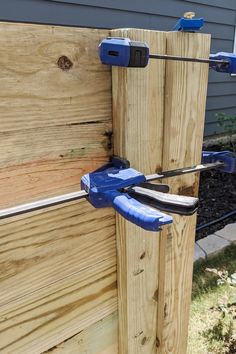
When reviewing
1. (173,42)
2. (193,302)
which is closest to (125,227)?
(173,42)

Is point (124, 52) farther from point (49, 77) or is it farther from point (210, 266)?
point (210, 266)

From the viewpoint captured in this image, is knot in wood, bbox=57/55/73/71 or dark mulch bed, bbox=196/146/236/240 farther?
dark mulch bed, bbox=196/146/236/240

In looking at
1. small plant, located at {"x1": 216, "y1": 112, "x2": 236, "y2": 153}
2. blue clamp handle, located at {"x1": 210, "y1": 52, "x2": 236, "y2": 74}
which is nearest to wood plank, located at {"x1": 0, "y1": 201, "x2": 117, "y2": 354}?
blue clamp handle, located at {"x1": 210, "y1": 52, "x2": 236, "y2": 74}

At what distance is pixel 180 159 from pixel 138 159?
14 centimetres

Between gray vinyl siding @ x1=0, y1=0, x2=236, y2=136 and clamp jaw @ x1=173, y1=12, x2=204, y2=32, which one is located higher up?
gray vinyl siding @ x1=0, y1=0, x2=236, y2=136

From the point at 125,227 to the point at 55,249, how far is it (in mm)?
183

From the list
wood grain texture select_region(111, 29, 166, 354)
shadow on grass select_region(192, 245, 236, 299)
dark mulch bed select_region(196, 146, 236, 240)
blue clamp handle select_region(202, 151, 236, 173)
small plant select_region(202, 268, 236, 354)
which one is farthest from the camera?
dark mulch bed select_region(196, 146, 236, 240)

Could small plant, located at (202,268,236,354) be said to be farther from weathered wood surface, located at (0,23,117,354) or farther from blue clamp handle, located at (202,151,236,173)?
weathered wood surface, located at (0,23,117,354)

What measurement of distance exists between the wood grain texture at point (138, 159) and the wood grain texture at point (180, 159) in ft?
0.07

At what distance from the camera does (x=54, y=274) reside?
2.51ft

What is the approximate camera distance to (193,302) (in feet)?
6.68

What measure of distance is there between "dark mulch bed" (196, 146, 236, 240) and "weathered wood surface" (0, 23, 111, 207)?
2.22m

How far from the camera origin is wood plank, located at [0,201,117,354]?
2.30ft

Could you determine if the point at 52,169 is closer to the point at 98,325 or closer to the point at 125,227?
the point at 125,227
